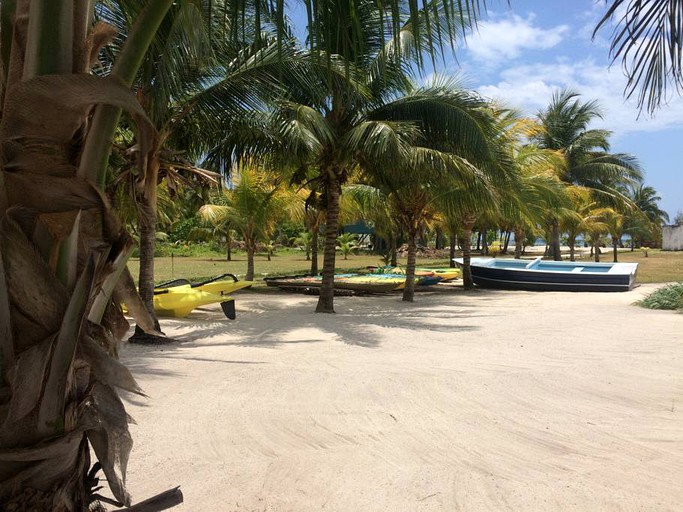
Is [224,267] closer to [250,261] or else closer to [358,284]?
[250,261]

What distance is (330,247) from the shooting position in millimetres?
12094

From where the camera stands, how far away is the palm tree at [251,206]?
1783 centimetres

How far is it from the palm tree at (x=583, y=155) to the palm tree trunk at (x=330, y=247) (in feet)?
62.7

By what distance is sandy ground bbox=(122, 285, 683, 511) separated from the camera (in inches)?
125

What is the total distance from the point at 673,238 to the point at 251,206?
5202 centimetres

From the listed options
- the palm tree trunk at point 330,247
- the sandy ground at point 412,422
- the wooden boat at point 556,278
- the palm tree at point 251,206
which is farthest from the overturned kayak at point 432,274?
the sandy ground at point 412,422

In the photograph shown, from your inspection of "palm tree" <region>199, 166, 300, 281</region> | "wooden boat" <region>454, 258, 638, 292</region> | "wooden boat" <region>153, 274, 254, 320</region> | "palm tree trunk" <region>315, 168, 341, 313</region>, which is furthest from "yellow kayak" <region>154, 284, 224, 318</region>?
"wooden boat" <region>454, 258, 638, 292</region>

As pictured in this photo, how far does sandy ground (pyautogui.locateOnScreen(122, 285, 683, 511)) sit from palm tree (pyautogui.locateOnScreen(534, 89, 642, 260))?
2221 centimetres

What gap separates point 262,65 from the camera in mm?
7875

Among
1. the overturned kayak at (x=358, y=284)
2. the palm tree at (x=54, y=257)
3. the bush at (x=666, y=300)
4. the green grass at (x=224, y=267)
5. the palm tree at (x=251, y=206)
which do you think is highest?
the palm tree at (x=251, y=206)

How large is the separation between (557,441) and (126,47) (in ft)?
12.0

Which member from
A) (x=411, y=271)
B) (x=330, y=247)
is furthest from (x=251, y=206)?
(x=330, y=247)

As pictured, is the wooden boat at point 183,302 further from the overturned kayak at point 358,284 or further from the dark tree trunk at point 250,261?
the dark tree trunk at point 250,261

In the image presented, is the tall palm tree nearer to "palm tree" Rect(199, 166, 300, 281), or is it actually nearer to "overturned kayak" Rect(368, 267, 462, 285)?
"palm tree" Rect(199, 166, 300, 281)
